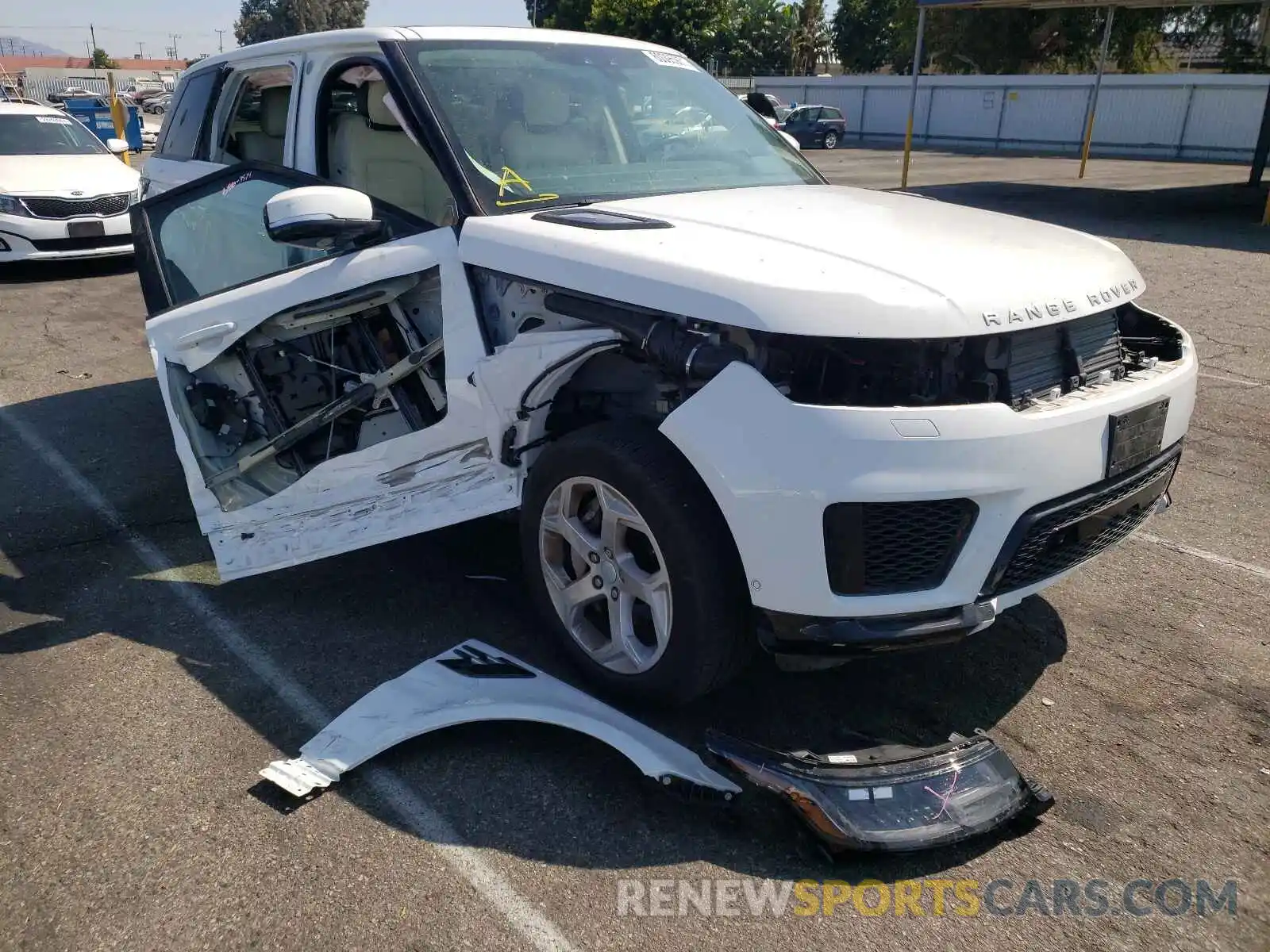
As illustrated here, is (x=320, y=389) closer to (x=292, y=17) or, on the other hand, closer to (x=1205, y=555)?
(x=1205, y=555)

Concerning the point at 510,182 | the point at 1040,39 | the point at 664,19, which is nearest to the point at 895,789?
the point at 510,182

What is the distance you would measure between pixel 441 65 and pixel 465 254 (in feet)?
3.08

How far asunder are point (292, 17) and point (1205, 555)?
345ft

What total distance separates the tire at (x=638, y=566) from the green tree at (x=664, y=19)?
1736 inches

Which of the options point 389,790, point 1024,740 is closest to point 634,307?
point 389,790

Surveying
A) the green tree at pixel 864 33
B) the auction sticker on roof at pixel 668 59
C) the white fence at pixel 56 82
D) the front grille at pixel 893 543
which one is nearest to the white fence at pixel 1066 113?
the green tree at pixel 864 33

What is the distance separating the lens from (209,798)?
9.15 ft

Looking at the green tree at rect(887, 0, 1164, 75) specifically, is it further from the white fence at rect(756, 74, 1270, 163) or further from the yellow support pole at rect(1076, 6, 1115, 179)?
the yellow support pole at rect(1076, 6, 1115, 179)

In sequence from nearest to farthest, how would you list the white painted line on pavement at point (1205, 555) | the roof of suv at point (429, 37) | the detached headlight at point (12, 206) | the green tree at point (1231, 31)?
the roof of suv at point (429, 37) → the white painted line on pavement at point (1205, 555) → the detached headlight at point (12, 206) → the green tree at point (1231, 31)

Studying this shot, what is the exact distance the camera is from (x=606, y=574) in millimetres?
3041

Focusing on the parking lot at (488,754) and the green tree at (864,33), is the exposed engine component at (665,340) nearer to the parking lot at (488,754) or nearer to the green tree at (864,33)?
the parking lot at (488,754)

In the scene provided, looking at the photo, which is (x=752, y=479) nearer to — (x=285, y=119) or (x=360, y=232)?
(x=360, y=232)

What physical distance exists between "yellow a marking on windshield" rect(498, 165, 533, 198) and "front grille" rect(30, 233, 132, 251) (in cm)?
900

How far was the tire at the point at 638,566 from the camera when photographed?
2.70 metres
